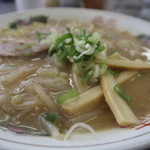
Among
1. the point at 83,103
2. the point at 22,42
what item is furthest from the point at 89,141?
the point at 22,42

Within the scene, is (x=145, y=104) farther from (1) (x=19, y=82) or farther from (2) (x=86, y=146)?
(1) (x=19, y=82)

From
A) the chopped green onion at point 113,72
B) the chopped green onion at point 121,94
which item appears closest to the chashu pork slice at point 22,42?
the chopped green onion at point 113,72

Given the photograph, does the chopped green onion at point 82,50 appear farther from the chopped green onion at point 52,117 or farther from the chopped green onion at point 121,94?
the chopped green onion at point 52,117

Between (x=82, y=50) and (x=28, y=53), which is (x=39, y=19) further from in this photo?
(x=82, y=50)

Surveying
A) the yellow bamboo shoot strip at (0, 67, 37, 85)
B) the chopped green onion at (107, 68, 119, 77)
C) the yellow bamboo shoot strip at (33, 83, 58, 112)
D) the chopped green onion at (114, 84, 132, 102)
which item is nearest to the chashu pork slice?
the yellow bamboo shoot strip at (0, 67, 37, 85)

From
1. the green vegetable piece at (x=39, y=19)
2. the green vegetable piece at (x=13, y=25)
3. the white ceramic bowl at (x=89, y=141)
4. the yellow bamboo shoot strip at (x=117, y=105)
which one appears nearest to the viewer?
the white ceramic bowl at (x=89, y=141)

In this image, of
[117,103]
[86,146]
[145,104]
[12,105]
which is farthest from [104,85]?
[12,105]

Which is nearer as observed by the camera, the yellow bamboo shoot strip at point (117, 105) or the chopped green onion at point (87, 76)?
the yellow bamboo shoot strip at point (117, 105)
